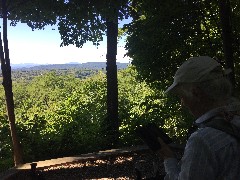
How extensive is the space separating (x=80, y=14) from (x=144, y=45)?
2193 mm

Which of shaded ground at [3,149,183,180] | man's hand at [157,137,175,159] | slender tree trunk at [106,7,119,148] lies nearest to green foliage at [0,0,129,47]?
slender tree trunk at [106,7,119,148]

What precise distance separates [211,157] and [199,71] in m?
0.49

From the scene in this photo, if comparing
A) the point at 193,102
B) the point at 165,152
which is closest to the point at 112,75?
the point at 165,152

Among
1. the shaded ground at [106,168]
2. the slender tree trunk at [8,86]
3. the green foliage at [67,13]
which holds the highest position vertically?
the green foliage at [67,13]

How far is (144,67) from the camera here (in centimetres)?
1116

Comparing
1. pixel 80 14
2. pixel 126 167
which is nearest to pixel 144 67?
pixel 80 14

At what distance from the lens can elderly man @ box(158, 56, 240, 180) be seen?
162 cm

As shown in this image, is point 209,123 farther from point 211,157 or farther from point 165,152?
point 165,152

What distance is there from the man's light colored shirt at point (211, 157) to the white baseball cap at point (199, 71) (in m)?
0.32

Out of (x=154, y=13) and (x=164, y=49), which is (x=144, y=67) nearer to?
(x=164, y=49)

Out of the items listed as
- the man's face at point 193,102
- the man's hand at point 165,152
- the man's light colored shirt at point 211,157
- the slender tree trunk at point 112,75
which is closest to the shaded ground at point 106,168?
the slender tree trunk at point 112,75

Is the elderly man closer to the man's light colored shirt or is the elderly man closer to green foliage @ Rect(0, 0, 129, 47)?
the man's light colored shirt

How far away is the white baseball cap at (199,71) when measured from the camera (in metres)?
1.85

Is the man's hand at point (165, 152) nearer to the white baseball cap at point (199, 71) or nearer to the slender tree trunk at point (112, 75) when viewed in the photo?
the white baseball cap at point (199, 71)
